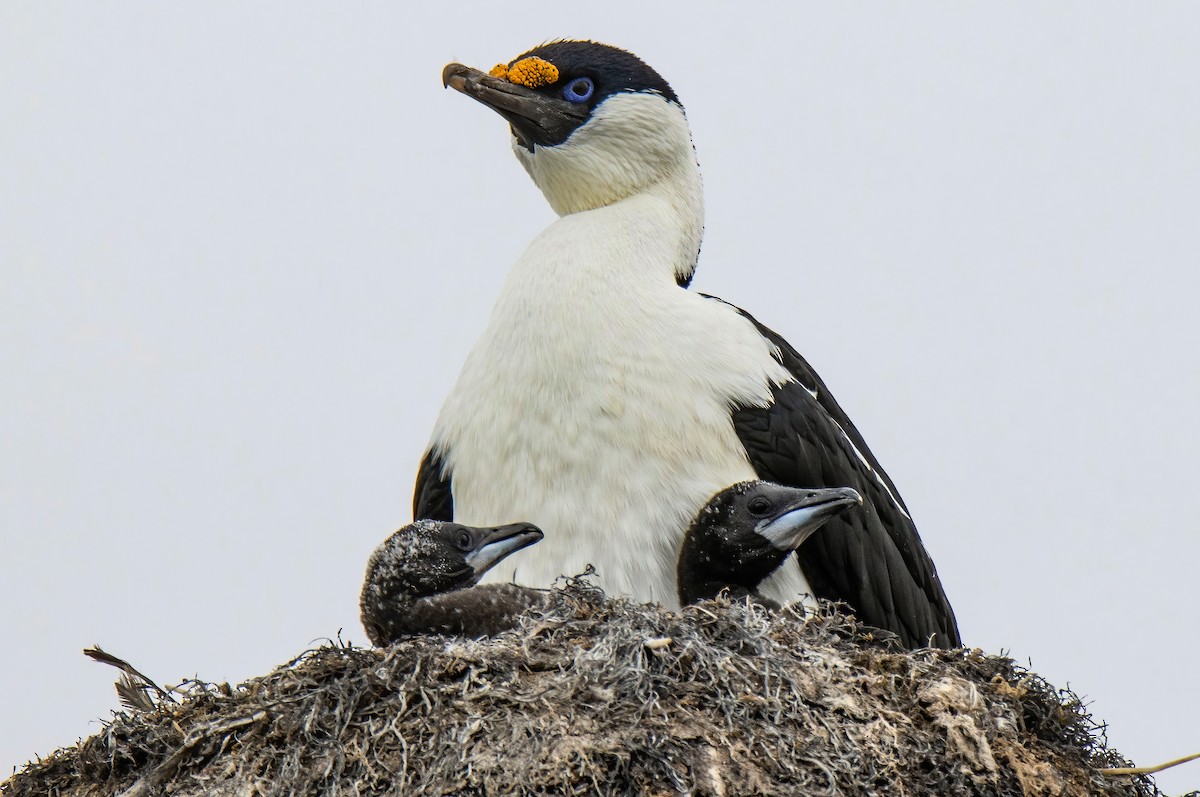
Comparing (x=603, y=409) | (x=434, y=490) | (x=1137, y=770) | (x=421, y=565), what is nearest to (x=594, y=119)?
(x=603, y=409)

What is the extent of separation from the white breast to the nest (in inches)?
36.1

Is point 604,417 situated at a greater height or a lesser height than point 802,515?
greater

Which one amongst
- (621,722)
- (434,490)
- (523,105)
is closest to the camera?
(621,722)

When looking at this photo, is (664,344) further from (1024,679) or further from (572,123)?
(1024,679)

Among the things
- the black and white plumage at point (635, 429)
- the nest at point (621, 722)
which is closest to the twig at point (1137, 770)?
the nest at point (621, 722)

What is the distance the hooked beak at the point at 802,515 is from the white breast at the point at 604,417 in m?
0.34

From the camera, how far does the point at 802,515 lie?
543 cm

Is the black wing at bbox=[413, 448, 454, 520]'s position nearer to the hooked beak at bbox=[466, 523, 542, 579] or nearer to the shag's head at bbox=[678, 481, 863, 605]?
the hooked beak at bbox=[466, 523, 542, 579]

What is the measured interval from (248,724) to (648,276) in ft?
8.07

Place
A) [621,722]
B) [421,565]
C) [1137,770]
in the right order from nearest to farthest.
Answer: [621,722] < [1137,770] < [421,565]

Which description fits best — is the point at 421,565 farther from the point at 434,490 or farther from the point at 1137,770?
the point at 1137,770

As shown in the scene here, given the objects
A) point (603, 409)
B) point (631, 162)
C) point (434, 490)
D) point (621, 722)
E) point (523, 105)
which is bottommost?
point (621, 722)

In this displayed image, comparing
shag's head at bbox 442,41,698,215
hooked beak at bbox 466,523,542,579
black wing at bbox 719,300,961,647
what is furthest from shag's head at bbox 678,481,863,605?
shag's head at bbox 442,41,698,215

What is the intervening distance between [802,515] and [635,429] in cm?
67
